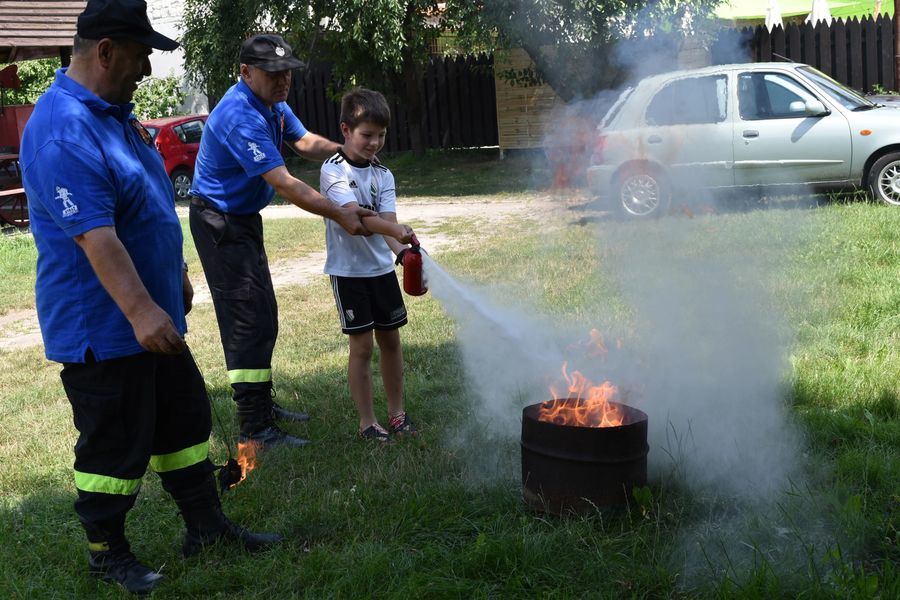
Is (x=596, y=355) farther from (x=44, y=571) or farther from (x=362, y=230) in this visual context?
(x=44, y=571)

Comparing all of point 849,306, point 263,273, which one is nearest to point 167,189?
point 263,273

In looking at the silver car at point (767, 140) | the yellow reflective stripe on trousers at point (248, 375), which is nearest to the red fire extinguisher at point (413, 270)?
the yellow reflective stripe on trousers at point (248, 375)

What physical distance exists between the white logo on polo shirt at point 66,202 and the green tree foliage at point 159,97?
2452cm

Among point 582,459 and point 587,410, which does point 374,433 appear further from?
point 582,459

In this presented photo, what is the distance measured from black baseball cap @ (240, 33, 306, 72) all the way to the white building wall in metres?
22.9

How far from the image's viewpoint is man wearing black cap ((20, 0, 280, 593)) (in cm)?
302

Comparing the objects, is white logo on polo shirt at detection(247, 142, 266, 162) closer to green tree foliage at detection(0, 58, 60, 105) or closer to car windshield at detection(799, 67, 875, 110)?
car windshield at detection(799, 67, 875, 110)

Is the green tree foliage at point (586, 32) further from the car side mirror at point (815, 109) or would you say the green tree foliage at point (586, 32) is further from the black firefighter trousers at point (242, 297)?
the black firefighter trousers at point (242, 297)

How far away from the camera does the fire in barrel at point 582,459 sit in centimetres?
354

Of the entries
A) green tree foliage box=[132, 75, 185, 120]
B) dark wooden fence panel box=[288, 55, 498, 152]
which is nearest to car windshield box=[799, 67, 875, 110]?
dark wooden fence panel box=[288, 55, 498, 152]

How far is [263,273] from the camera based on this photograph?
4.89m

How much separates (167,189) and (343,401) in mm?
2386

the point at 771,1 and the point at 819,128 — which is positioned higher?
the point at 771,1

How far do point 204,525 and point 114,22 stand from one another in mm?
1930
